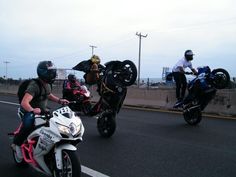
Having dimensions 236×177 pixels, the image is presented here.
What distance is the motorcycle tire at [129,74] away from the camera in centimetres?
877

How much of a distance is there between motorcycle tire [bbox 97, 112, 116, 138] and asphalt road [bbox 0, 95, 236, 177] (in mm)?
151

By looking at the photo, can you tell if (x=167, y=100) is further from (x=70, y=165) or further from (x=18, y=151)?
(x=70, y=165)

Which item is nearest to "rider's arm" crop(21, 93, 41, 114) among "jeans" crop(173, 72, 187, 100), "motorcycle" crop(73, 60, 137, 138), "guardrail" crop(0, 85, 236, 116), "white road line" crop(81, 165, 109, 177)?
"white road line" crop(81, 165, 109, 177)

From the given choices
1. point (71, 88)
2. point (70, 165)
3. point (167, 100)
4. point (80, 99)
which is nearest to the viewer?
point (70, 165)

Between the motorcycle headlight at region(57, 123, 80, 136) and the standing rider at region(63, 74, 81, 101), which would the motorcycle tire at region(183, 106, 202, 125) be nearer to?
the standing rider at region(63, 74, 81, 101)

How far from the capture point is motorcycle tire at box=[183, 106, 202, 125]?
10625 mm

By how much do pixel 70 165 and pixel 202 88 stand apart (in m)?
6.49

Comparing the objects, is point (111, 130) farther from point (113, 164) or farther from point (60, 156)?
point (60, 156)

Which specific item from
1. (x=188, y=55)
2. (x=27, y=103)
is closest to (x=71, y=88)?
(x=188, y=55)

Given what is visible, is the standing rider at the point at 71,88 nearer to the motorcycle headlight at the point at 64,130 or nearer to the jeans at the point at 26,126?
the jeans at the point at 26,126

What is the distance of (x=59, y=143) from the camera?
4.89m

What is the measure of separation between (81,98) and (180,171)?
26.8 ft

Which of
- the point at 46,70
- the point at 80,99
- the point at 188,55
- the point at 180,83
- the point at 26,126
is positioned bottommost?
the point at 80,99

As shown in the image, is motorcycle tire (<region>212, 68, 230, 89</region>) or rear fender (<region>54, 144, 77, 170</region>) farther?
motorcycle tire (<region>212, 68, 230, 89</region>)
